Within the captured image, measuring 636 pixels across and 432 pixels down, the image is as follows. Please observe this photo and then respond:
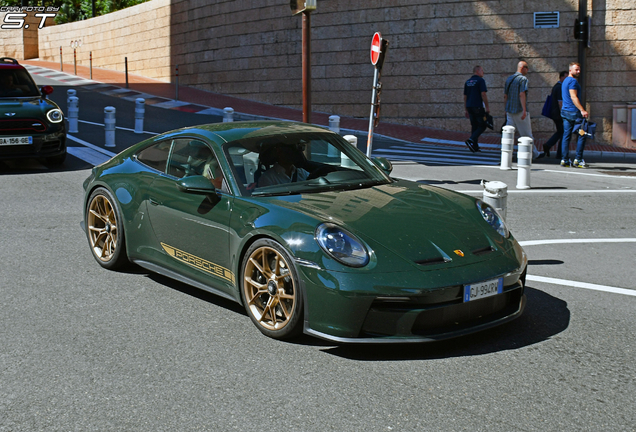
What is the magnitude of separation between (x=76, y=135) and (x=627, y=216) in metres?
12.0

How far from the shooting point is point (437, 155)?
16578 mm

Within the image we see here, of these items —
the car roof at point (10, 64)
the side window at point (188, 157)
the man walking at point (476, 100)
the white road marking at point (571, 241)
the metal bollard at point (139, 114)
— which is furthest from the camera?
the metal bollard at point (139, 114)

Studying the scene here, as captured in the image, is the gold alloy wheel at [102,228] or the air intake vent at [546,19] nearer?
the gold alloy wheel at [102,228]

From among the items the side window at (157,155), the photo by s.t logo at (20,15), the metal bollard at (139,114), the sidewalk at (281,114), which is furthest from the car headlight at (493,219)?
the photo by s.t logo at (20,15)

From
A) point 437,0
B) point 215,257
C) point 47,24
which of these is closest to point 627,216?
point 215,257

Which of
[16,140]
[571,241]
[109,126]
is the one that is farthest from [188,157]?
[109,126]

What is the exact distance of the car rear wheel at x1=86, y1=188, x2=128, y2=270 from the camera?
636 centimetres

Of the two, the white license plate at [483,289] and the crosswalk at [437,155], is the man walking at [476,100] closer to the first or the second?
the crosswalk at [437,155]

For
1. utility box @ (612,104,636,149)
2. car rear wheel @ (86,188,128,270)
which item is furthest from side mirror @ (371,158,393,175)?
utility box @ (612,104,636,149)

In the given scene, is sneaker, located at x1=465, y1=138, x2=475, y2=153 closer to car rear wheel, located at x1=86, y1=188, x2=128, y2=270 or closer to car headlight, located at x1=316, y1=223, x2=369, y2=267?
car rear wheel, located at x1=86, y1=188, x2=128, y2=270

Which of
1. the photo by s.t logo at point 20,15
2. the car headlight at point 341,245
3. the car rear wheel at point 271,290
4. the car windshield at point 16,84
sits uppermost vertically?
the photo by s.t logo at point 20,15

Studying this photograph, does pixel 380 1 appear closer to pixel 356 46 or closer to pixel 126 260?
pixel 356 46

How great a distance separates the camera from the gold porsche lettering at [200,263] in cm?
525

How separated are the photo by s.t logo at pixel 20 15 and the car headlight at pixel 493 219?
157 ft
